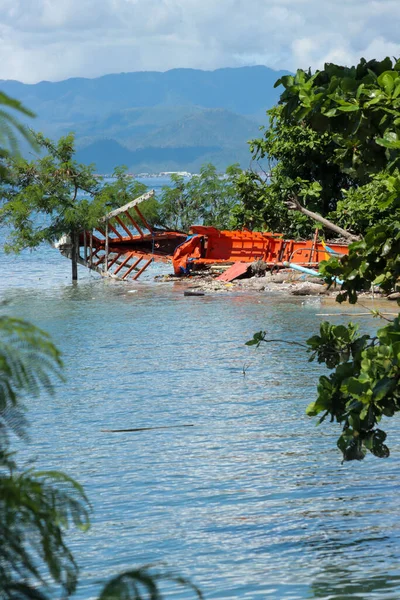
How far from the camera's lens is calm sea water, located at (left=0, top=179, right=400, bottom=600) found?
8.62 m

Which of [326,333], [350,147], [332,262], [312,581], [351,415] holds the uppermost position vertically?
[350,147]

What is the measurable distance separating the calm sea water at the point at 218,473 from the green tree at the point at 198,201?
21843 mm

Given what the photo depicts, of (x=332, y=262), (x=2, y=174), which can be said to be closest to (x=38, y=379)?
(x=2, y=174)

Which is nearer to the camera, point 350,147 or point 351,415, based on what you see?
point 351,415

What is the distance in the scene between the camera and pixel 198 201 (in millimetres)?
46031

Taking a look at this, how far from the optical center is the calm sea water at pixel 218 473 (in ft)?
28.3

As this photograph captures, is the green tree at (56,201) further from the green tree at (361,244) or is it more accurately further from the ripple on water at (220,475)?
the green tree at (361,244)

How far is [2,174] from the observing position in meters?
3.10

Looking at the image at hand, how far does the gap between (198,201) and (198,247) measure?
9.05 metres

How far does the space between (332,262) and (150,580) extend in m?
5.64

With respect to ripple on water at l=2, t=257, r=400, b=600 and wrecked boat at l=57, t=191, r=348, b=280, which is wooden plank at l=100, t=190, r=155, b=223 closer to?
wrecked boat at l=57, t=191, r=348, b=280

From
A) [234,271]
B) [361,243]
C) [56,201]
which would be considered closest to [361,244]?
[361,243]

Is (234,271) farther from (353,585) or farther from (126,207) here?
(353,585)

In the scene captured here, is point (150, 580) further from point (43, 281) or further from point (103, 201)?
point (43, 281)
